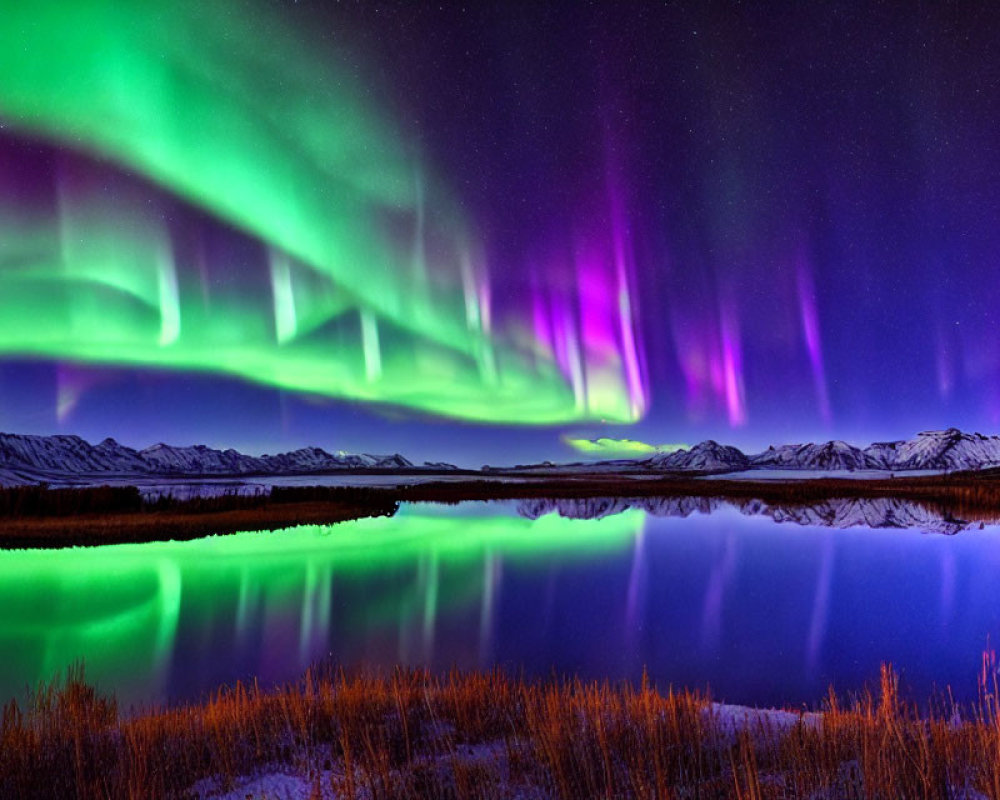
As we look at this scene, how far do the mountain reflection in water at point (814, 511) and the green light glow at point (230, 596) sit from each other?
25.2 metres

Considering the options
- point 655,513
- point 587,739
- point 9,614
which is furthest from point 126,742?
point 655,513

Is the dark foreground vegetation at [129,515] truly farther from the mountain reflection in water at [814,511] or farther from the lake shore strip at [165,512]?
the mountain reflection in water at [814,511]

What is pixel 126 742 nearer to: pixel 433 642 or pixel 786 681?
pixel 433 642

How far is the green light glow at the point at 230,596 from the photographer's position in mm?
17297

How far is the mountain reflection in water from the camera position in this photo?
53500 millimetres

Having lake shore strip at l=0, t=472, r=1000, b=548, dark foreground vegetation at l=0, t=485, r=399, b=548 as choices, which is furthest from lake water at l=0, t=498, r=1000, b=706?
lake shore strip at l=0, t=472, r=1000, b=548

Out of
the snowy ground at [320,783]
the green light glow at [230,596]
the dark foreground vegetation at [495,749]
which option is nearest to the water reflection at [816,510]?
the green light glow at [230,596]

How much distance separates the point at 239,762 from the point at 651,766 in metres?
5.27

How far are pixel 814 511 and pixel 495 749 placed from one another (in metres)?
67.3

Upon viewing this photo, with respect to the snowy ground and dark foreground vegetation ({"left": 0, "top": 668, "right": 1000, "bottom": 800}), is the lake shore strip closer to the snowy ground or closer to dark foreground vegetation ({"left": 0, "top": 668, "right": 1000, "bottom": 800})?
dark foreground vegetation ({"left": 0, "top": 668, "right": 1000, "bottom": 800})

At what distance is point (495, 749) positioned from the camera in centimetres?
897

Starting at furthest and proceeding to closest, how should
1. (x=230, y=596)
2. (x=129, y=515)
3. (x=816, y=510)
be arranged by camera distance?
(x=816, y=510)
(x=129, y=515)
(x=230, y=596)

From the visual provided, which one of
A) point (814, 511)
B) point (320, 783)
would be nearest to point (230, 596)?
point (320, 783)

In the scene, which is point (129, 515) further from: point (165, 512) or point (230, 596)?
point (230, 596)
